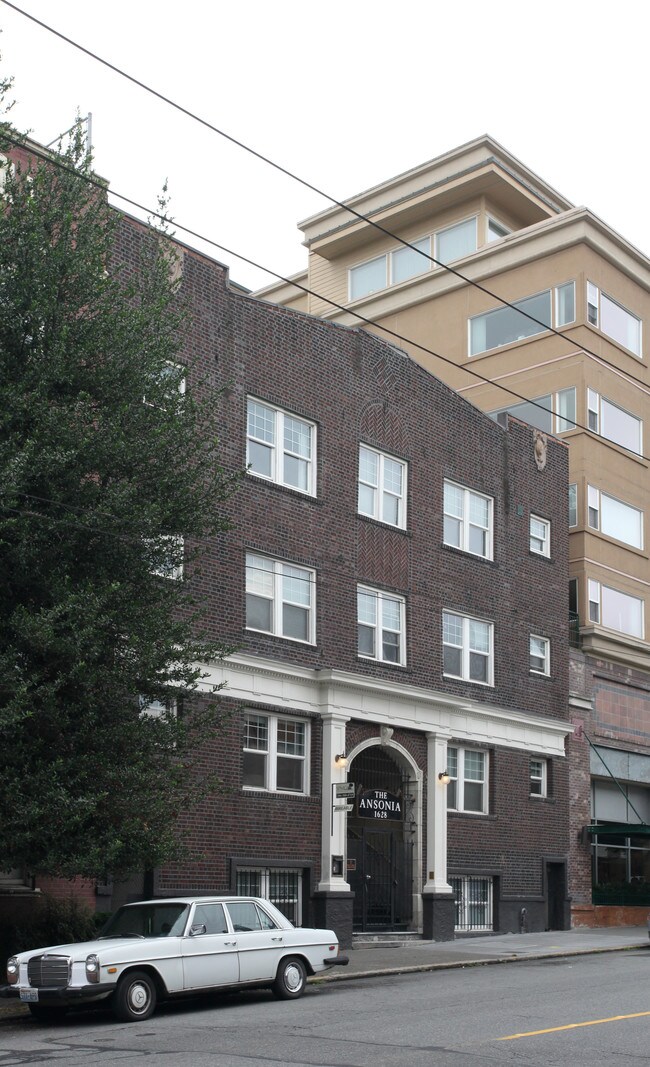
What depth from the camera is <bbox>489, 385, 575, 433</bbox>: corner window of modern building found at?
3794 centimetres

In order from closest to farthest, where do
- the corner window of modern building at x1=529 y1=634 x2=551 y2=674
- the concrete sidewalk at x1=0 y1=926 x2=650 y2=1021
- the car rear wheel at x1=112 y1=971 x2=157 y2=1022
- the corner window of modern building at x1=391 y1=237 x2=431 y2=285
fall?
1. the car rear wheel at x1=112 y1=971 x2=157 y2=1022
2. the concrete sidewalk at x1=0 y1=926 x2=650 y2=1021
3. the corner window of modern building at x1=529 y1=634 x2=551 y2=674
4. the corner window of modern building at x1=391 y1=237 x2=431 y2=285

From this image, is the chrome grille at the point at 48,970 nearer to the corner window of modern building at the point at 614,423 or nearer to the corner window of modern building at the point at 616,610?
the corner window of modern building at the point at 616,610

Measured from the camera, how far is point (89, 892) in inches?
865

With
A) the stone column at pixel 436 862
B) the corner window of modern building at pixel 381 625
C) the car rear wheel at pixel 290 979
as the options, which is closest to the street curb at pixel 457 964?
the car rear wheel at pixel 290 979

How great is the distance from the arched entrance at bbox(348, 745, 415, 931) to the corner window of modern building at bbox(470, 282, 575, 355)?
14981mm

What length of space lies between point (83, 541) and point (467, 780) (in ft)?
51.8

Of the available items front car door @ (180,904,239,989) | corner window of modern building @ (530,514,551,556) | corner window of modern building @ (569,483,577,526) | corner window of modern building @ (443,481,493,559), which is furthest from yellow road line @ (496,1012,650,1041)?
corner window of modern building @ (569,483,577,526)

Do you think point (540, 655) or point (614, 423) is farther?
point (614, 423)

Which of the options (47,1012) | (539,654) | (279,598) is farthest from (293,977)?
(539,654)

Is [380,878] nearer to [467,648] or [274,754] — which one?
[274,754]

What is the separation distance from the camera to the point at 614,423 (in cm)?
3888

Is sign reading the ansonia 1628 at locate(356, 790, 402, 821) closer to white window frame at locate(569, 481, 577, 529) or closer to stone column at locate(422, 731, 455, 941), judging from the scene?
stone column at locate(422, 731, 455, 941)

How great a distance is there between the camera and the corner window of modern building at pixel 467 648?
31281 millimetres

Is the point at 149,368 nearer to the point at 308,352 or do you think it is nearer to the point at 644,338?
the point at 308,352
